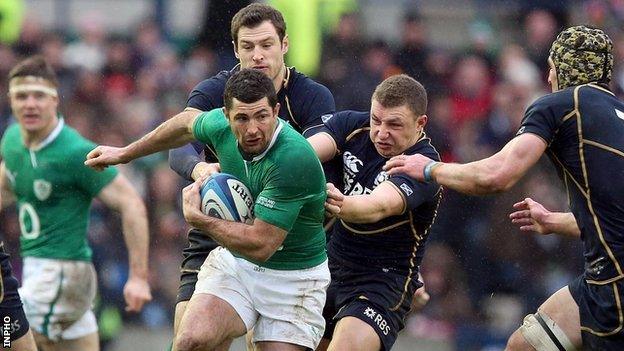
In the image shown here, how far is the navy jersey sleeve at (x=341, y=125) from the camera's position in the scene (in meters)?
8.29

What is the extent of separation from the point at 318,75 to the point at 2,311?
6340 millimetres

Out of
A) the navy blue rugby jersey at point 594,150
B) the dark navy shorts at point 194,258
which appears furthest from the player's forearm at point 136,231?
the navy blue rugby jersey at point 594,150

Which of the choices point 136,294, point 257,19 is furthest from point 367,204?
point 136,294

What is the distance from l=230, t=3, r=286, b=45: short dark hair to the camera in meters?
8.43

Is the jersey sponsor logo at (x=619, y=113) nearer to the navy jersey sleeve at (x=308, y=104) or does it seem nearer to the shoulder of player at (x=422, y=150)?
the shoulder of player at (x=422, y=150)

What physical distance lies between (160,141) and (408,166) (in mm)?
1480

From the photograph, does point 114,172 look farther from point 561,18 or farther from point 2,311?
point 561,18

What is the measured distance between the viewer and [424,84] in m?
13.9

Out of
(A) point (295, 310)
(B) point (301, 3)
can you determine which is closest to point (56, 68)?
(B) point (301, 3)

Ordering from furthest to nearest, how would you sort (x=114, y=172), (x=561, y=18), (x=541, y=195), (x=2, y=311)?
1. (x=561, y=18)
2. (x=541, y=195)
3. (x=114, y=172)
4. (x=2, y=311)

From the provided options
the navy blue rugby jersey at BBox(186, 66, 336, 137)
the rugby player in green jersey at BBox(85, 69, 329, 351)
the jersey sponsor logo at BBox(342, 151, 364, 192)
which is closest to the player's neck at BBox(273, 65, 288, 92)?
the navy blue rugby jersey at BBox(186, 66, 336, 137)

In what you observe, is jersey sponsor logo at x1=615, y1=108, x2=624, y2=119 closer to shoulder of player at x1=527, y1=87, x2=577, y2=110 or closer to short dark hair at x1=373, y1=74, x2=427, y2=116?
shoulder of player at x1=527, y1=87, x2=577, y2=110

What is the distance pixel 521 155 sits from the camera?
7.32 metres

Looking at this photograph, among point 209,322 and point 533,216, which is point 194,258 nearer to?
point 209,322
